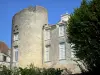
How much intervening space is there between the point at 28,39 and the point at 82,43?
15.8m

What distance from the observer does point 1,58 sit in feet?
197

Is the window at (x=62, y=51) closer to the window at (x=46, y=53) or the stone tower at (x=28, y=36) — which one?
the window at (x=46, y=53)

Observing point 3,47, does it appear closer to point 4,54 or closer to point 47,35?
point 4,54

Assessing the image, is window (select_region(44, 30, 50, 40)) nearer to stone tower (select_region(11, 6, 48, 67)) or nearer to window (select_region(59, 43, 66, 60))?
stone tower (select_region(11, 6, 48, 67))

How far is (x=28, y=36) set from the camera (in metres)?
38.3

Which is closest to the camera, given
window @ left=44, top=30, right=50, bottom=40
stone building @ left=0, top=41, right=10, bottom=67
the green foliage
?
the green foliage

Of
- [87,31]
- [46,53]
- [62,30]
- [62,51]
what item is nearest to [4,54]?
[46,53]

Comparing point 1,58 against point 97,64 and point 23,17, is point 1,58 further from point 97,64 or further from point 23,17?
point 97,64

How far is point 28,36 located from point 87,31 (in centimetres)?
1659

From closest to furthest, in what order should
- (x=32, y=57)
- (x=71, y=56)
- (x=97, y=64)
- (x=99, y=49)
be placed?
1. (x=99, y=49)
2. (x=97, y=64)
3. (x=71, y=56)
4. (x=32, y=57)

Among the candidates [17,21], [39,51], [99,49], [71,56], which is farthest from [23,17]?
[99,49]

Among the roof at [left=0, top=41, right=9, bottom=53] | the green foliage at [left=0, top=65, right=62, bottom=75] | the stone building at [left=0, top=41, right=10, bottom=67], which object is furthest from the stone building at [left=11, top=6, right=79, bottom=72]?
the roof at [left=0, top=41, right=9, bottom=53]

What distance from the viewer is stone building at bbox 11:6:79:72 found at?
36.8 m

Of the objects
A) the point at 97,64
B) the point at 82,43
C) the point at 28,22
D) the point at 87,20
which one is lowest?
the point at 97,64
